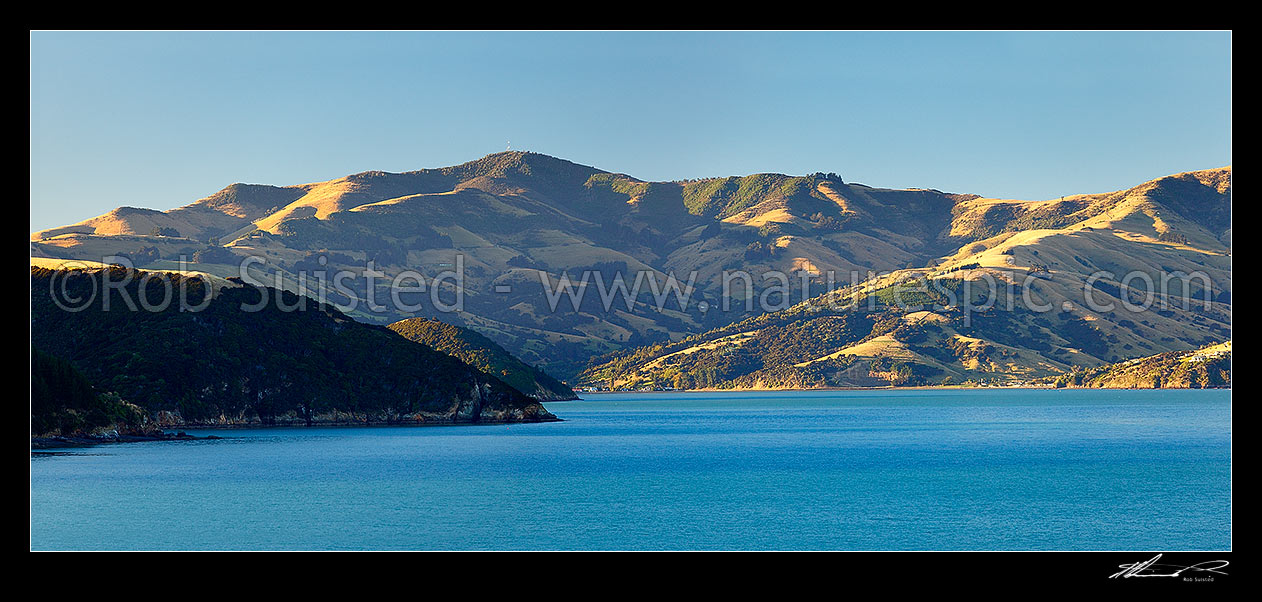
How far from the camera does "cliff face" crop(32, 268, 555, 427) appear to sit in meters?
172

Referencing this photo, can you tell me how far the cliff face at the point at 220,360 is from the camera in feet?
563

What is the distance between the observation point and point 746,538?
74812mm

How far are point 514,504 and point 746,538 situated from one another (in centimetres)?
2339
